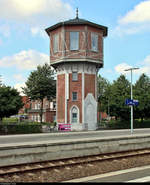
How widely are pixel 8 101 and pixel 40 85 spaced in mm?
19252

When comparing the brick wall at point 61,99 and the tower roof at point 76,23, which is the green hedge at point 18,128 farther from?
the tower roof at point 76,23

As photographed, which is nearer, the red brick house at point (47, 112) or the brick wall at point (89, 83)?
the brick wall at point (89, 83)

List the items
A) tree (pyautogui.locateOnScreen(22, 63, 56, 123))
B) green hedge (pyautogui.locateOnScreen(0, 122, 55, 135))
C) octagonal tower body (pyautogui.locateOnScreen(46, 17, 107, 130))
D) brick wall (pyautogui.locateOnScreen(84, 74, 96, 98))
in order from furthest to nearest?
tree (pyautogui.locateOnScreen(22, 63, 56, 123))
brick wall (pyautogui.locateOnScreen(84, 74, 96, 98))
octagonal tower body (pyautogui.locateOnScreen(46, 17, 107, 130))
green hedge (pyautogui.locateOnScreen(0, 122, 55, 135))

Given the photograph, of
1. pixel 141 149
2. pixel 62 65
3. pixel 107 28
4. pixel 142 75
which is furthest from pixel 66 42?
pixel 142 75

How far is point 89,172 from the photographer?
1016 cm

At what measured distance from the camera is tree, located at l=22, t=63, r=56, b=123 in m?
54.4

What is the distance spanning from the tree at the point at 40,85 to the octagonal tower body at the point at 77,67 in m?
13.6

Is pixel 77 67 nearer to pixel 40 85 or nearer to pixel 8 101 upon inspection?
pixel 8 101

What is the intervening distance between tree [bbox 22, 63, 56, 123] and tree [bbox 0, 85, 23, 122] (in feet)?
55.4

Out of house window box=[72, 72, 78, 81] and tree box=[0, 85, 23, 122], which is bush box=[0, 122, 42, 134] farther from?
house window box=[72, 72, 78, 81]

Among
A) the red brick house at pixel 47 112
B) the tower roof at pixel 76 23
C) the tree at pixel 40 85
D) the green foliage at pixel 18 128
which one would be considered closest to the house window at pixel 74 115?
the green foliage at pixel 18 128

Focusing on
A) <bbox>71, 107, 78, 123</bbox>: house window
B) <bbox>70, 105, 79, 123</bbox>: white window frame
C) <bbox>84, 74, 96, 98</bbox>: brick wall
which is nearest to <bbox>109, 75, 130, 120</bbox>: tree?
<bbox>84, 74, 96, 98</bbox>: brick wall

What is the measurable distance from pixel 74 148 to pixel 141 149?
5329 mm

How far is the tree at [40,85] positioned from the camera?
178 feet
